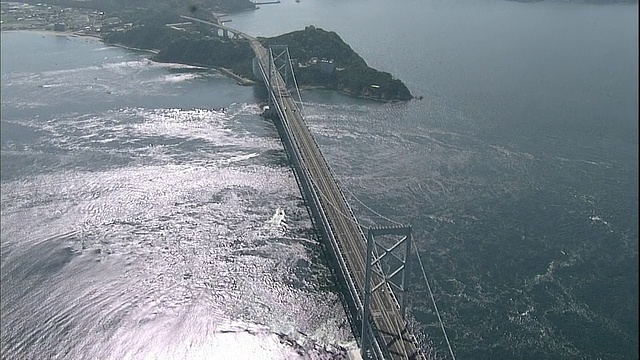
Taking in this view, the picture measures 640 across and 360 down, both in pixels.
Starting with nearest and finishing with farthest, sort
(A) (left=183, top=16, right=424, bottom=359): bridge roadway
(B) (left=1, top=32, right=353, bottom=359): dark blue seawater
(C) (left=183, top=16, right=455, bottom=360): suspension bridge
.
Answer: (C) (left=183, top=16, right=455, bottom=360): suspension bridge → (A) (left=183, top=16, right=424, bottom=359): bridge roadway → (B) (left=1, top=32, right=353, bottom=359): dark blue seawater

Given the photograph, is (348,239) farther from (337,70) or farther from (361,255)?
(337,70)

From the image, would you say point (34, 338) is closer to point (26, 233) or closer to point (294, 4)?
point (26, 233)

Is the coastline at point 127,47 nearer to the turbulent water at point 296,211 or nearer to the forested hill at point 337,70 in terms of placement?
the turbulent water at point 296,211

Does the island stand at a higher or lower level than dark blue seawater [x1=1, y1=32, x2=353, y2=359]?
higher

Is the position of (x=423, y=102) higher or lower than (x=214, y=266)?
higher

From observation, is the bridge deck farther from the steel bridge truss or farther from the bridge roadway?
the steel bridge truss

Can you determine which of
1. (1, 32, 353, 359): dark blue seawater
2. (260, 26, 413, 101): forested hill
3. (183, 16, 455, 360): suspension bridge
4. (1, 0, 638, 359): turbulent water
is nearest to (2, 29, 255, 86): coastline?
(1, 0, 638, 359): turbulent water

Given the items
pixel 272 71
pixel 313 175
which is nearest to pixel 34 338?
pixel 313 175
